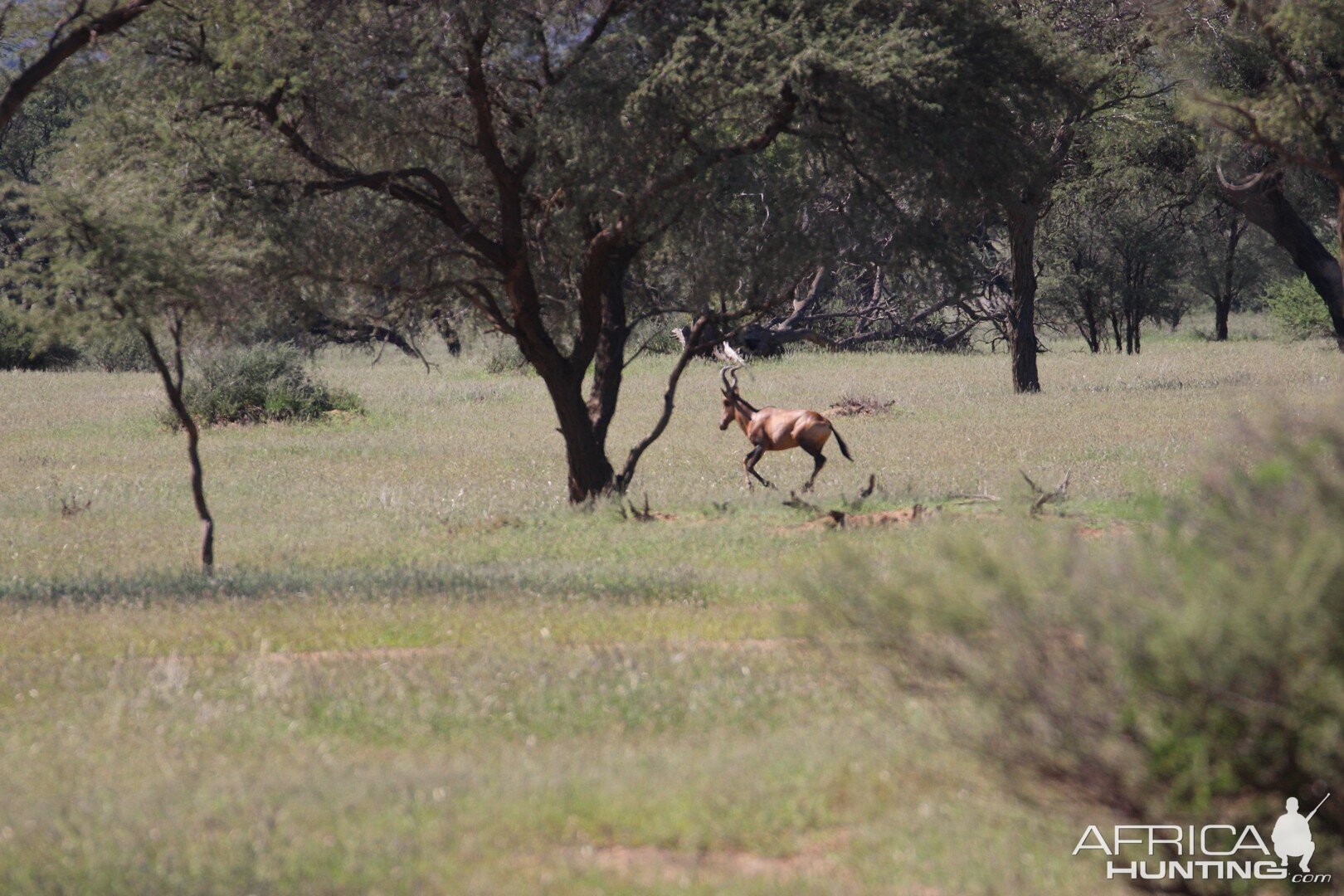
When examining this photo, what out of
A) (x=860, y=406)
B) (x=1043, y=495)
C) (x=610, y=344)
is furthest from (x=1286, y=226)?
(x=1043, y=495)

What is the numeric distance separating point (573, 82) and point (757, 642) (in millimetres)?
7656

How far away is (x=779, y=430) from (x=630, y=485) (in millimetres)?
2773

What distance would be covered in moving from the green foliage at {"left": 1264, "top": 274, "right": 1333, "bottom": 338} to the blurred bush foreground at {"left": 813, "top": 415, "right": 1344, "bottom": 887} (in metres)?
46.2

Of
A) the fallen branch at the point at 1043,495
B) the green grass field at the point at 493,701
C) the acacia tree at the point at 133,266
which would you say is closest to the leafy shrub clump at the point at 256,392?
the green grass field at the point at 493,701

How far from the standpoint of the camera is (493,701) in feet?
22.4

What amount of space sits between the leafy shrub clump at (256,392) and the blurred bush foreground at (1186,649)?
26.0 m

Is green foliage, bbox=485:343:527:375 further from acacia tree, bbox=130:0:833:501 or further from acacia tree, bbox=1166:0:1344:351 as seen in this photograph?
acacia tree, bbox=130:0:833:501

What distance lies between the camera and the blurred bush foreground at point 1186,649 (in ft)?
12.6

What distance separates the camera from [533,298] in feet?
52.4

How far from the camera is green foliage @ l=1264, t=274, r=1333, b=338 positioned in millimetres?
46688

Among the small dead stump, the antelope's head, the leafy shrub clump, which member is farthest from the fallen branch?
the leafy shrub clump

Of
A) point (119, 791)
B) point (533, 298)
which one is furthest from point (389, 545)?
point (119, 791)

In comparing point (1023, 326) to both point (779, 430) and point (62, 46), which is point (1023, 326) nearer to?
point (779, 430)

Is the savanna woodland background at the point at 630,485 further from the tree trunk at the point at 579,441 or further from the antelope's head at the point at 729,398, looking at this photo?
the antelope's head at the point at 729,398
